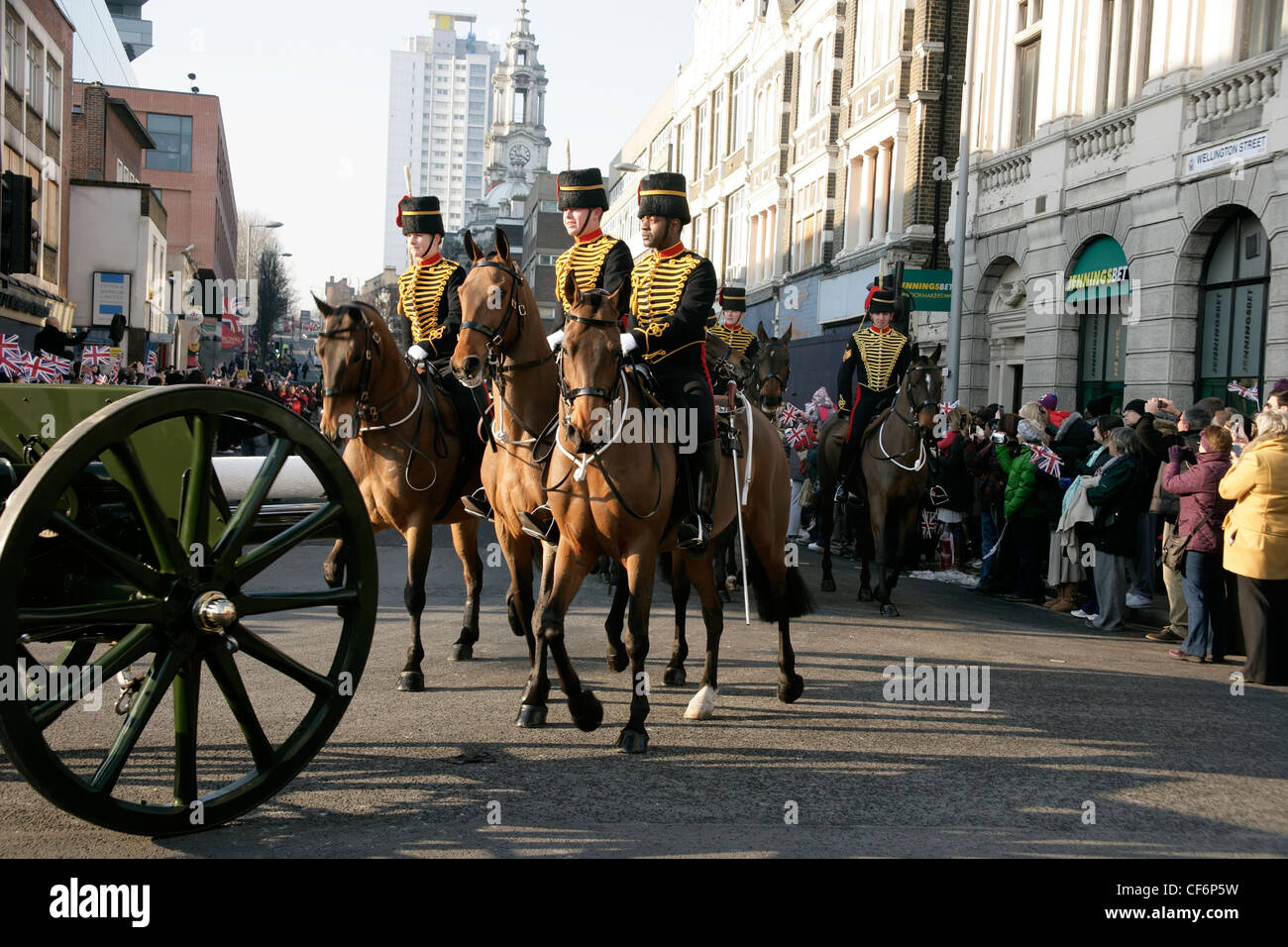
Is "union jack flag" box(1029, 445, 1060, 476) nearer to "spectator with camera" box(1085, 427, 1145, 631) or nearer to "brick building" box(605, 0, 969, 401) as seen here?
"spectator with camera" box(1085, 427, 1145, 631)

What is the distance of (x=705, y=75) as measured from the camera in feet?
179

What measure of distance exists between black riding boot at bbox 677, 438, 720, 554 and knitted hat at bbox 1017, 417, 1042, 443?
7818 mm

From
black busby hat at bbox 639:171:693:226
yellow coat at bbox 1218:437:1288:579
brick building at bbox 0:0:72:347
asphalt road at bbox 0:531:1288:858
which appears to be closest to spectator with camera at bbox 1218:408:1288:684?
yellow coat at bbox 1218:437:1288:579

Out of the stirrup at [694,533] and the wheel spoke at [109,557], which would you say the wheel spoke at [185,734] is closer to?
the wheel spoke at [109,557]

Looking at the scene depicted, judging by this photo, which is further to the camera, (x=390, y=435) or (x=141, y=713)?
(x=390, y=435)

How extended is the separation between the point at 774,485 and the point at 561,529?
2.21m

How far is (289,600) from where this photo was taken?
4.92 metres

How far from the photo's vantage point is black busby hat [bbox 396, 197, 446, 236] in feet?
31.7

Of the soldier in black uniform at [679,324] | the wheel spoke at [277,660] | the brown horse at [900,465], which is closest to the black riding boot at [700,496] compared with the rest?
the soldier in black uniform at [679,324]

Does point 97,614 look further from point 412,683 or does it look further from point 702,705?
point 702,705

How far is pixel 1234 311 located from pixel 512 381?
13.9 metres

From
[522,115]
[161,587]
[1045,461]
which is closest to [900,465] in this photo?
[1045,461]

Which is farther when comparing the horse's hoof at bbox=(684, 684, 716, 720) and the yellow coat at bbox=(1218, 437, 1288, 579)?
the yellow coat at bbox=(1218, 437, 1288, 579)

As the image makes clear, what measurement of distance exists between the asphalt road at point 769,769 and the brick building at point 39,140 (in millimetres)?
23133
